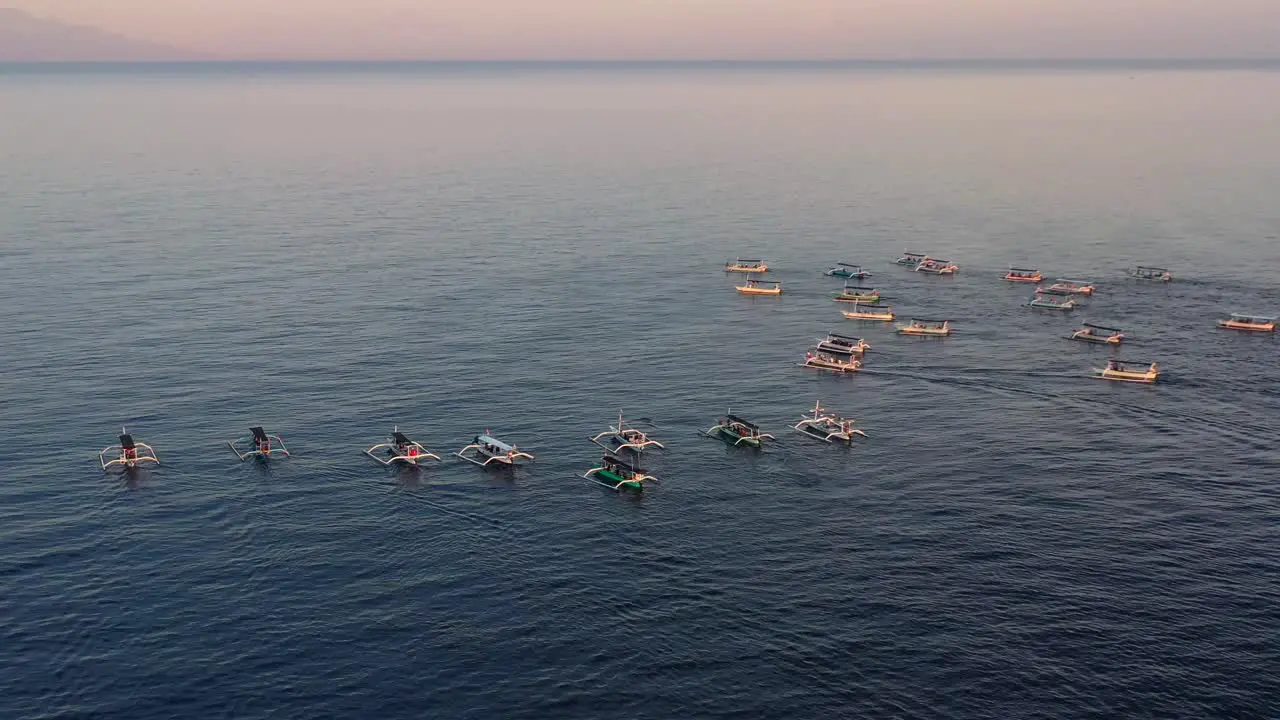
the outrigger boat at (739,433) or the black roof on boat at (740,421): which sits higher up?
the black roof on boat at (740,421)

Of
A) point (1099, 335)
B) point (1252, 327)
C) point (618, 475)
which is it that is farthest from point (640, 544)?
point (1252, 327)

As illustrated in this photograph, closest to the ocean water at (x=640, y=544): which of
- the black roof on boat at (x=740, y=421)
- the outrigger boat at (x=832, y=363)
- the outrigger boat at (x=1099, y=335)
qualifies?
the outrigger boat at (x=832, y=363)

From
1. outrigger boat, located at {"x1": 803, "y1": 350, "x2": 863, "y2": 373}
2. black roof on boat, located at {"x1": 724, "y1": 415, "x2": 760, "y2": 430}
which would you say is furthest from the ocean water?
black roof on boat, located at {"x1": 724, "y1": 415, "x2": 760, "y2": 430}

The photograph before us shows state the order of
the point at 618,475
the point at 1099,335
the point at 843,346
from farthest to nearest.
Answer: the point at 1099,335 → the point at 843,346 → the point at 618,475

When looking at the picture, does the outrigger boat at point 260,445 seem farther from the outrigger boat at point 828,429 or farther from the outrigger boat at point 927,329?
the outrigger boat at point 927,329

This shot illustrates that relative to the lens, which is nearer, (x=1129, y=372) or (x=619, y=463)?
(x=619, y=463)

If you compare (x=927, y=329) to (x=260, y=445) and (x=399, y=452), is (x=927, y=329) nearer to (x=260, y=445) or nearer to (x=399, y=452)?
(x=399, y=452)

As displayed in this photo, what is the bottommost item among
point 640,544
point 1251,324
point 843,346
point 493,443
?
point 640,544

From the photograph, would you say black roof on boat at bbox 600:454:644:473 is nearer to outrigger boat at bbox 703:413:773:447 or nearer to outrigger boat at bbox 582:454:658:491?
outrigger boat at bbox 582:454:658:491
